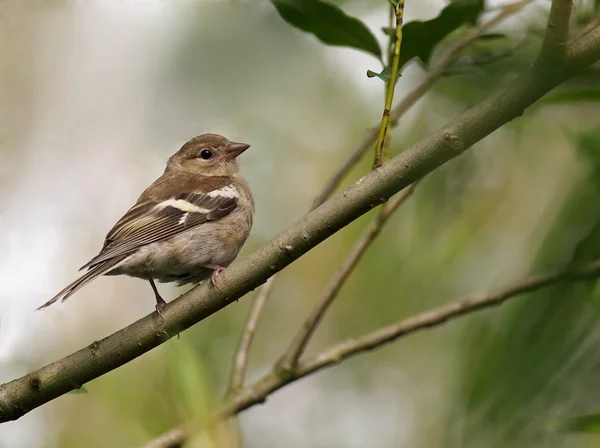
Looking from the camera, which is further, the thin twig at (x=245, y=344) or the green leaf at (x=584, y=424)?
the thin twig at (x=245, y=344)

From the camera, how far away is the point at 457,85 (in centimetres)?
333

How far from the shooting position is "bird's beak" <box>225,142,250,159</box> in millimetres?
5770

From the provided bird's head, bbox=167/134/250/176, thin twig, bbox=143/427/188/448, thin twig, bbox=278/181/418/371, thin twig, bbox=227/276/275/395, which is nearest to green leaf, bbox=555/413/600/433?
thin twig, bbox=143/427/188/448

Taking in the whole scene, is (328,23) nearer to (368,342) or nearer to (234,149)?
(368,342)

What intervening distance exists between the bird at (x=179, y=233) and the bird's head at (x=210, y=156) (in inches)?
20.6

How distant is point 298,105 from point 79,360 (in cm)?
367

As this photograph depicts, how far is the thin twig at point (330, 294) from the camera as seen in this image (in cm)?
324

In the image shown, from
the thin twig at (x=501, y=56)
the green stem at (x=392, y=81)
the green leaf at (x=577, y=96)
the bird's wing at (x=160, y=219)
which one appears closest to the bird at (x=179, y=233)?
the bird's wing at (x=160, y=219)

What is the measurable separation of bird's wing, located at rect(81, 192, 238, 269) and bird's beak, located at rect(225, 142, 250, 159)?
846 millimetres

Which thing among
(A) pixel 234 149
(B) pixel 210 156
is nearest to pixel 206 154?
(B) pixel 210 156

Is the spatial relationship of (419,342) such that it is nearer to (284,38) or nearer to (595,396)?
(284,38)

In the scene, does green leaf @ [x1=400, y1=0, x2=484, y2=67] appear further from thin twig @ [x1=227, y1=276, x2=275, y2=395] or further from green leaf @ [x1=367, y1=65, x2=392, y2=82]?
thin twig @ [x1=227, y1=276, x2=275, y2=395]

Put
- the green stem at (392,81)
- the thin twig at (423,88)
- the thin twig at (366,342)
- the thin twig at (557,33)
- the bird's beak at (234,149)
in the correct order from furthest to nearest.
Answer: the bird's beak at (234,149)
the thin twig at (423,88)
the thin twig at (366,342)
the green stem at (392,81)
the thin twig at (557,33)

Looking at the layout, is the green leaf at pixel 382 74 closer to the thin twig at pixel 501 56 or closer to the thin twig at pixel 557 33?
the thin twig at pixel 501 56
